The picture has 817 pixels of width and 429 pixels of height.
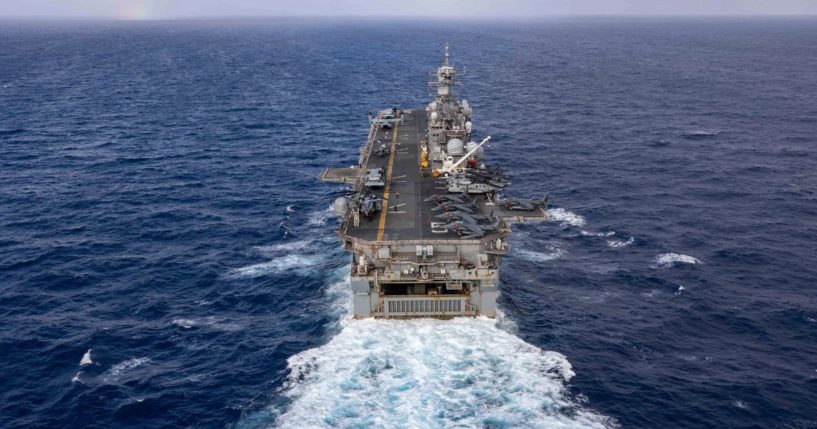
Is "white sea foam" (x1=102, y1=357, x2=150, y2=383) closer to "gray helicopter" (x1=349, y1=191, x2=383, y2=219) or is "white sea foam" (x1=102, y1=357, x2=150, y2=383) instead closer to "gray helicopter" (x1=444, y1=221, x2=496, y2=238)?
"gray helicopter" (x1=349, y1=191, x2=383, y2=219)

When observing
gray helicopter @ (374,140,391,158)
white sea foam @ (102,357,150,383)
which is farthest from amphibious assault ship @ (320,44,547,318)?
white sea foam @ (102,357,150,383)

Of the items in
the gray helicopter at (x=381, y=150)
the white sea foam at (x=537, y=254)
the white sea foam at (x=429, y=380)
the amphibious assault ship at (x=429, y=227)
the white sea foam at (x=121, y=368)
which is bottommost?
the white sea foam at (x=121, y=368)

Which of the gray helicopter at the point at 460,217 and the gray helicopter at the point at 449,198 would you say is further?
the gray helicopter at the point at 449,198

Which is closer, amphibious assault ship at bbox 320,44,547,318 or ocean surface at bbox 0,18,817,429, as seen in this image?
ocean surface at bbox 0,18,817,429

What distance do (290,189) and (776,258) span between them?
51.6 metres

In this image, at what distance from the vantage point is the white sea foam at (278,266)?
5619 centimetres

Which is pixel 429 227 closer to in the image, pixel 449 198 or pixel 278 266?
pixel 449 198

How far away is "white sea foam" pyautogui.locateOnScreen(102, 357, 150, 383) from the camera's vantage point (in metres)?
41.1

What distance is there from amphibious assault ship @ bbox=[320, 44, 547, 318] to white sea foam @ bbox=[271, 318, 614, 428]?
176cm

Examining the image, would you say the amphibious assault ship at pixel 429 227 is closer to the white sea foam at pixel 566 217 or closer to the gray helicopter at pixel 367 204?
the gray helicopter at pixel 367 204

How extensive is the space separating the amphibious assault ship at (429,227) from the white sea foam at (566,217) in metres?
10.5

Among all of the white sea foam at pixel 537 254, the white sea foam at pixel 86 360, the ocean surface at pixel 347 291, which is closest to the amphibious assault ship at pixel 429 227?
the ocean surface at pixel 347 291

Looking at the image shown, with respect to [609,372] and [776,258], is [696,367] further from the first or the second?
[776,258]

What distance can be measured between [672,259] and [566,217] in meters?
13.4
